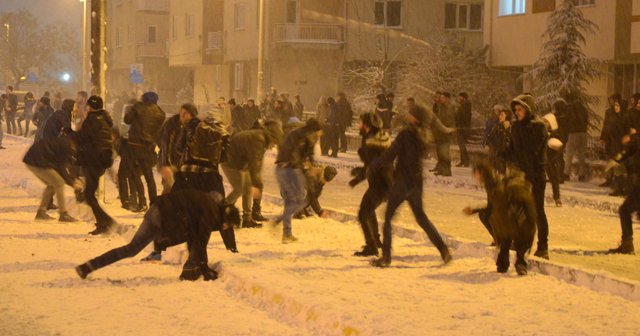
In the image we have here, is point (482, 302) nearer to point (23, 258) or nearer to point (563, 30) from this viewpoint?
point (23, 258)

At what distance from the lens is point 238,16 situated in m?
59.8

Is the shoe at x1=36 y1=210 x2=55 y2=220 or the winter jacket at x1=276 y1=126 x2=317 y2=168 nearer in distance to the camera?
the winter jacket at x1=276 y1=126 x2=317 y2=168

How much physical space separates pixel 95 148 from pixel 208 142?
3.19m

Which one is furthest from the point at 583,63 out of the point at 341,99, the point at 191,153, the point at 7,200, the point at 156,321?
the point at 156,321

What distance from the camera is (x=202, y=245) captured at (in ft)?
37.6

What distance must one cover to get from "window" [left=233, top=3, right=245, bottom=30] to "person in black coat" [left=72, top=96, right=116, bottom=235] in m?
44.3

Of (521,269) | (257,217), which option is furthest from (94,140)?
(521,269)

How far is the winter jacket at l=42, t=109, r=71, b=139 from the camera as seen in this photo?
16562 millimetres

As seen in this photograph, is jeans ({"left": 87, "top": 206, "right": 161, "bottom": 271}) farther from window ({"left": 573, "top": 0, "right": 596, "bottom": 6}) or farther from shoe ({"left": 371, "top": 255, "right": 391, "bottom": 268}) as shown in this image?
window ({"left": 573, "top": 0, "right": 596, "bottom": 6})

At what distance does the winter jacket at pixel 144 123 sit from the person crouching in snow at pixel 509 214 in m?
6.20

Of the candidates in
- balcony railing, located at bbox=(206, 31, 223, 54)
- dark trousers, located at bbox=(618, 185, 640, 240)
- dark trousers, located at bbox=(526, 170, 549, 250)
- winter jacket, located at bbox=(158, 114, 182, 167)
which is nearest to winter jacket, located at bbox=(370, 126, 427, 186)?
dark trousers, located at bbox=(526, 170, 549, 250)

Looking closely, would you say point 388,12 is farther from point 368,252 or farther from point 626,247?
point 368,252

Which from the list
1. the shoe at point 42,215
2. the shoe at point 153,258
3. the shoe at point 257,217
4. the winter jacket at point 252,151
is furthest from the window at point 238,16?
the shoe at point 153,258

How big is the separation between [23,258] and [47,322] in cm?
374
